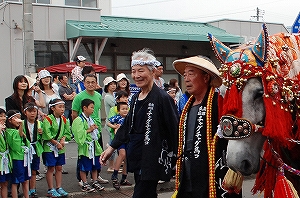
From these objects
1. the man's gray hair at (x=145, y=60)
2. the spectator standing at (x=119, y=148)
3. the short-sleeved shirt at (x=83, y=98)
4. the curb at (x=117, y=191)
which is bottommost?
the curb at (x=117, y=191)

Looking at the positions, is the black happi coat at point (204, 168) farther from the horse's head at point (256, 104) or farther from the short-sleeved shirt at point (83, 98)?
the short-sleeved shirt at point (83, 98)

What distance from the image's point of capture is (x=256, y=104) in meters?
2.95

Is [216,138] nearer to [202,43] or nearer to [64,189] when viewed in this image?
[64,189]

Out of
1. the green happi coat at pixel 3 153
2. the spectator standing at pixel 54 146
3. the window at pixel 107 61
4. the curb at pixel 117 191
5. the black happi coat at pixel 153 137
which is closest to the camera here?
the black happi coat at pixel 153 137

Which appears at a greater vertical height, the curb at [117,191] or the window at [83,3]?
the window at [83,3]

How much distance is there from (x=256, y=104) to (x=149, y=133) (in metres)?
1.68

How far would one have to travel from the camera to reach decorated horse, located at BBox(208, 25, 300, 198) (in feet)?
9.41

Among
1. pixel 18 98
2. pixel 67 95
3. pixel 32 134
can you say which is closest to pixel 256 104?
pixel 32 134

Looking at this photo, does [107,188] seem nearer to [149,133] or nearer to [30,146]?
[30,146]

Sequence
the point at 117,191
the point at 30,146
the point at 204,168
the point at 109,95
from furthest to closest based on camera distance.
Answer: the point at 109,95 < the point at 117,191 < the point at 30,146 < the point at 204,168

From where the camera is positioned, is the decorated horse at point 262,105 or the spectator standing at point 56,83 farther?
the spectator standing at point 56,83

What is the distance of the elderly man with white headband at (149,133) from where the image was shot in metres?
4.41

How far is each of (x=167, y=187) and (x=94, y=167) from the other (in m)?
1.29

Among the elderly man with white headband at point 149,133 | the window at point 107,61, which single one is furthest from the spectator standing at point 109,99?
the window at point 107,61
